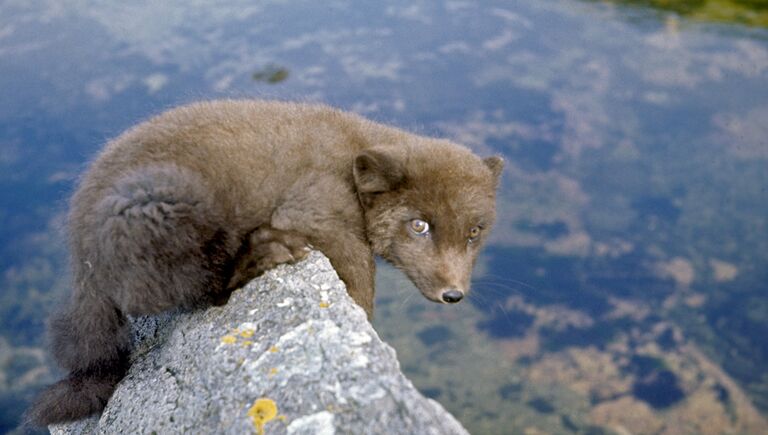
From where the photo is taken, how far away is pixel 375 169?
17.3 ft

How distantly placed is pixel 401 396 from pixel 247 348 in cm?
108

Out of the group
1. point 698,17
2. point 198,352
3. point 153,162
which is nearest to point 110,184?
point 153,162

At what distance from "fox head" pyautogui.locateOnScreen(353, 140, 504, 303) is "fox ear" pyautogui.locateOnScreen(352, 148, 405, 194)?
0.15ft

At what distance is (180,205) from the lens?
14.4ft


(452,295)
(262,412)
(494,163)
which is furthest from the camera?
(494,163)

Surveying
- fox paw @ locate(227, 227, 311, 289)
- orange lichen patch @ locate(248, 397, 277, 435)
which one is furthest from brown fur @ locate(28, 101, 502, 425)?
orange lichen patch @ locate(248, 397, 277, 435)

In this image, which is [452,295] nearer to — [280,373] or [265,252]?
[265,252]

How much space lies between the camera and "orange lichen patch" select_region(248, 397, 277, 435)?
11.1 feet

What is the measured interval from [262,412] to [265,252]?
4.65 feet

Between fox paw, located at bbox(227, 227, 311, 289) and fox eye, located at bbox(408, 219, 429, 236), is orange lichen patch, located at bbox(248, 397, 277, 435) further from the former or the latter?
fox eye, located at bbox(408, 219, 429, 236)

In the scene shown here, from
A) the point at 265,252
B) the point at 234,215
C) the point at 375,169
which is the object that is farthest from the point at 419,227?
the point at 234,215

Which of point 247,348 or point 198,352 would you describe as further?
A: point 198,352

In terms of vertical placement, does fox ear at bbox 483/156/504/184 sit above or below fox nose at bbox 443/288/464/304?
above

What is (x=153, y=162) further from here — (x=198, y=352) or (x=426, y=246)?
(x=426, y=246)
